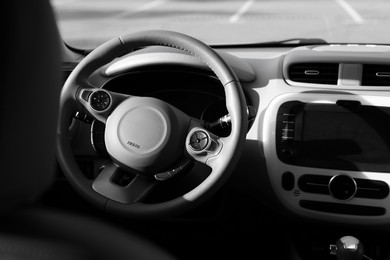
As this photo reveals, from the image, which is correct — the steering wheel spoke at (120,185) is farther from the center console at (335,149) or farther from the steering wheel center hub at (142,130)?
the center console at (335,149)

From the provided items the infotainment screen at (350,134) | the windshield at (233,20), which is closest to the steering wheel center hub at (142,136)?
the infotainment screen at (350,134)

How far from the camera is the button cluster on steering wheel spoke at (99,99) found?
8.46 ft

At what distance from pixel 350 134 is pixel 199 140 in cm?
71

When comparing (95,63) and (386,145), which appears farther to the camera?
(386,145)

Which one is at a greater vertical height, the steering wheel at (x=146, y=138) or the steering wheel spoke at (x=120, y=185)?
the steering wheel at (x=146, y=138)

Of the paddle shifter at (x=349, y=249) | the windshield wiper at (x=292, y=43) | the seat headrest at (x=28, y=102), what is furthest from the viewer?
the windshield wiper at (x=292, y=43)

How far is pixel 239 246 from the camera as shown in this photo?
10.8ft

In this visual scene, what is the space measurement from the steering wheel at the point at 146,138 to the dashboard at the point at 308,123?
215 millimetres

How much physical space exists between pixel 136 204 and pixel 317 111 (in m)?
0.88

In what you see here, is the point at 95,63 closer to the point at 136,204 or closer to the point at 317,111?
the point at 136,204

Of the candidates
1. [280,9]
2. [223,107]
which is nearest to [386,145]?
[223,107]

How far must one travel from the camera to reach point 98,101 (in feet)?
8.49

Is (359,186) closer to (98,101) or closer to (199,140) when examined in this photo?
(199,140)

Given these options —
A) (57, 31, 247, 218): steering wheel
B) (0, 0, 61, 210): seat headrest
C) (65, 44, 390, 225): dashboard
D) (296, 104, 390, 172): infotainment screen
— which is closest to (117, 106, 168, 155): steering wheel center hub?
(57, 31, 247, 218): steering wheel
